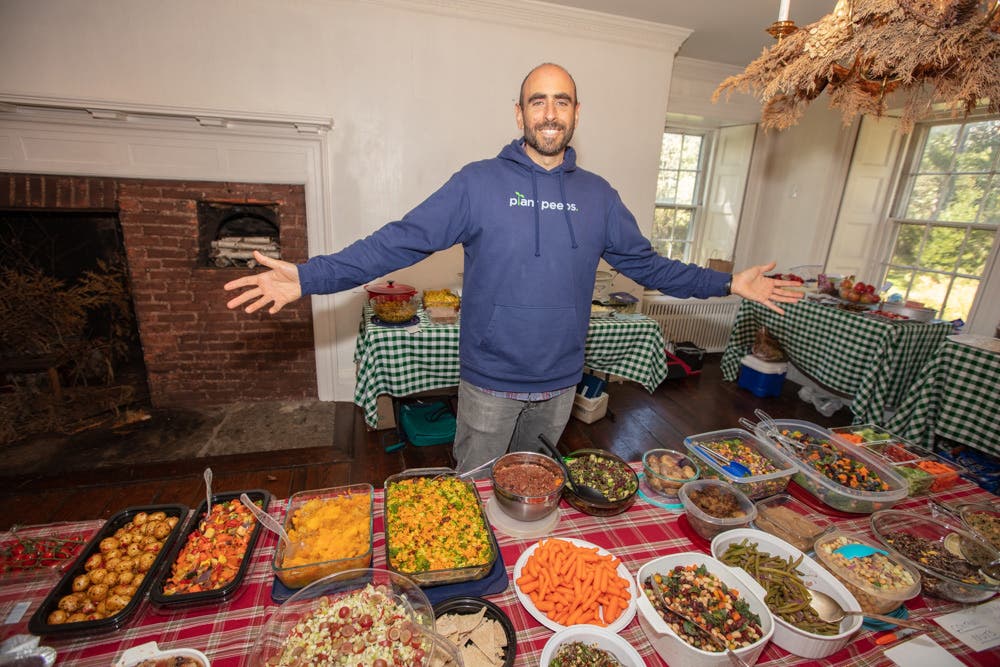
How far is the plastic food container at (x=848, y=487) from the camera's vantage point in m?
1.26

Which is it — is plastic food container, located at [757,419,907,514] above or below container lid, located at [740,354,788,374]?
above

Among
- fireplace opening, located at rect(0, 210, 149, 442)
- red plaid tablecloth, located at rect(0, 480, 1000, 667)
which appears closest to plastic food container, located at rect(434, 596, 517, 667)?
red plaid tablecloth, located at rect(0, 480, 1000, 667)

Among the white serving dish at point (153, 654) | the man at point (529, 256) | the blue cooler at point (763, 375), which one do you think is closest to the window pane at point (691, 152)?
the blue cooler at point (763, 375)

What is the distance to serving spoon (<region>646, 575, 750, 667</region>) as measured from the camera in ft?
2.62

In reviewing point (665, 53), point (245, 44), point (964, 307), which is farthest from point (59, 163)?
point (964, 307)

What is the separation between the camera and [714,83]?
4348mm

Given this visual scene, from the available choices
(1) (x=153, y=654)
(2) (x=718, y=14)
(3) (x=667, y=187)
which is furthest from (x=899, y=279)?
(1) (x=153, y=654)

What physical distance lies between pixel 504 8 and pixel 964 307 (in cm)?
454

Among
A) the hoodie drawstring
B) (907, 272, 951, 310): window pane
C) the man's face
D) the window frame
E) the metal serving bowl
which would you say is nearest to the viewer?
the metal serving bowl

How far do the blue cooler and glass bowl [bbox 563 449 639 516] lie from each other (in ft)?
11.0

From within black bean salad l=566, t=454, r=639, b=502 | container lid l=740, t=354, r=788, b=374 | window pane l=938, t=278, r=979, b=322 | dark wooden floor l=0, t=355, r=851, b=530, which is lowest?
dark wooden floor l=0, t=355, r=851, b=530

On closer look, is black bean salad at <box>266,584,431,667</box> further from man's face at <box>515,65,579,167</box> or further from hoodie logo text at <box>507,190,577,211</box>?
man's face at <box>515,65,579,167</box>

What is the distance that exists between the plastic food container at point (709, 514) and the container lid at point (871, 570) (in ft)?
0.53

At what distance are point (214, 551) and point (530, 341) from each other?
107 centimetres
